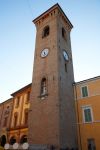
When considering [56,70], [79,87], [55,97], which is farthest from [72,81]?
[55,97]

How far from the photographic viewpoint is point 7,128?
1008 inches

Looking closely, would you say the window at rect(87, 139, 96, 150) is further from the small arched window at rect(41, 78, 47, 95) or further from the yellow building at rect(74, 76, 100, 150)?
the small arched window at rect(41, 78, 47, 95)

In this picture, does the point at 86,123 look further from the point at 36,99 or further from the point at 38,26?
the point at 38,26

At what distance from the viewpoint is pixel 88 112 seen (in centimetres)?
1958

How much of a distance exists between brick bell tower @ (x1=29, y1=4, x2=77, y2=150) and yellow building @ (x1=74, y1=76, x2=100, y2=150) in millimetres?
862

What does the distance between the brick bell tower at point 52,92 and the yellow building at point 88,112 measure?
862 millimetres

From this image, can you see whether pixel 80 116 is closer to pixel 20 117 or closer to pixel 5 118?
pixel 20 117

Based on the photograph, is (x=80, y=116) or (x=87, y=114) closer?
(x=87, y=114)

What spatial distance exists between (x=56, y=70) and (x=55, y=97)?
381 cm

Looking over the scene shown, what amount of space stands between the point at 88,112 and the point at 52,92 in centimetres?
524

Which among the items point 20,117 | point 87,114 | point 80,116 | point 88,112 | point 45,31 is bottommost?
point 80,116

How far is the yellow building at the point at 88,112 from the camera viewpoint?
58.7ft

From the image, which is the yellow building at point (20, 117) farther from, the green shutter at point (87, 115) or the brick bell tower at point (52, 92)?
the green shutter at point (87, 115)

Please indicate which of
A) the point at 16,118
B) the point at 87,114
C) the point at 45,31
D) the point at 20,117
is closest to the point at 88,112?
the point at 87,114
